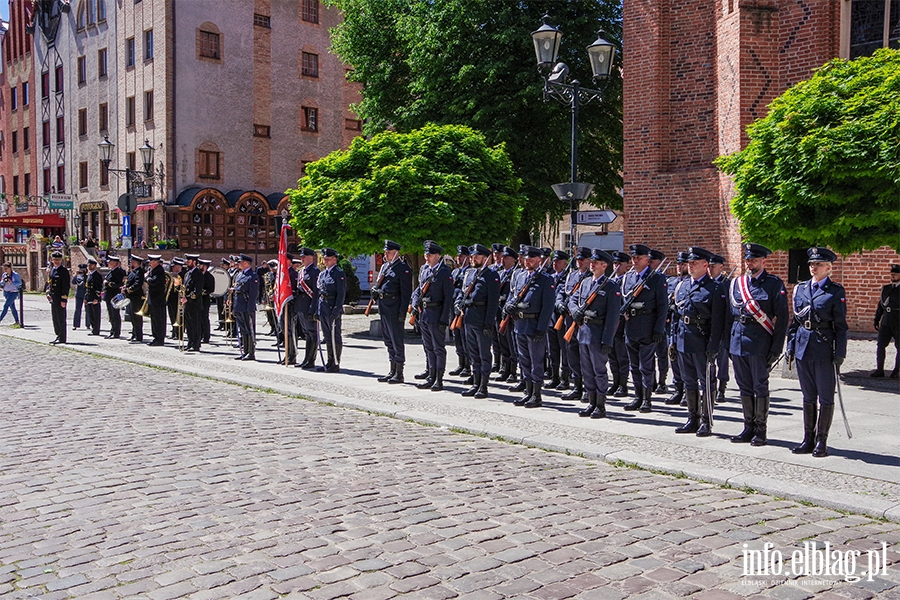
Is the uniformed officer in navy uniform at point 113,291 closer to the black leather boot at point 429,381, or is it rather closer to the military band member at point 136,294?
the military band member at point 136,294

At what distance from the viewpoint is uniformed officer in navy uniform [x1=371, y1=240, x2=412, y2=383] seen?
12.9 m

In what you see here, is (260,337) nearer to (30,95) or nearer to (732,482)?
(732,482)

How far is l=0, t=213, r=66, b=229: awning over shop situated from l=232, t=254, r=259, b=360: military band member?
37.1 m

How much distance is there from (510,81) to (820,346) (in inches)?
739

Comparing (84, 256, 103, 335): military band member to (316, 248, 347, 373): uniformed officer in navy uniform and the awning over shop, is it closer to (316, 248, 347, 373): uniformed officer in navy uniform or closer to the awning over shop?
(316, 248, 347, 373): uniformed officer in navy uniform

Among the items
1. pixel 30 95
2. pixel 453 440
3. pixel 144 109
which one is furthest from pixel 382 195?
pixel 30 95

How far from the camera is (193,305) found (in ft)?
58.9

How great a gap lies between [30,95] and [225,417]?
5144cm

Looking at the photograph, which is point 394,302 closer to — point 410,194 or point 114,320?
point 410,194

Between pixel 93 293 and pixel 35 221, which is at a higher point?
pixel 35 221

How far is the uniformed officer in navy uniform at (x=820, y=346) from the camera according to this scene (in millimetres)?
7750

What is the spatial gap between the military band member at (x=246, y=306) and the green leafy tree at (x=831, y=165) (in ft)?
28.1

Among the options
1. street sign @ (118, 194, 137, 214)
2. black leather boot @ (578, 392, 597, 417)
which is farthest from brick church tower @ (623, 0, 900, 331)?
street sign @ (118, 194, 137, 214)

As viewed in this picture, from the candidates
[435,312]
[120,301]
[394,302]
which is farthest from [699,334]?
[120,301]
